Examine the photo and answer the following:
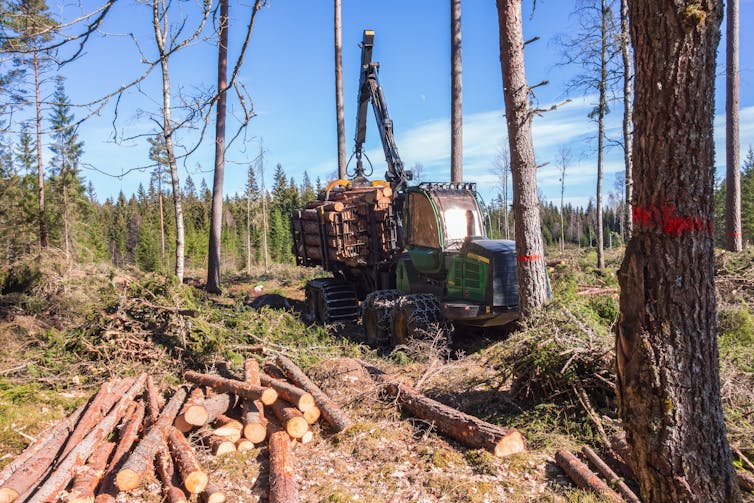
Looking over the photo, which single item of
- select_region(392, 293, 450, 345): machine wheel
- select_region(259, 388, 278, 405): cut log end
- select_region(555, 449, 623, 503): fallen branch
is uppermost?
select_region(392, 293, 450, 345): machine wheel

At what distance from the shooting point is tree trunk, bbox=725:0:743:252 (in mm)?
14420

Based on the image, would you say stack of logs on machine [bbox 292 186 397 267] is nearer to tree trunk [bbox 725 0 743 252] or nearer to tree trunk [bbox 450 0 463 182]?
tree trunk [bbox 450 0 463 182]

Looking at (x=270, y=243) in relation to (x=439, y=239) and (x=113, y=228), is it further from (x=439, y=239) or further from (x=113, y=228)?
(x=439, y=239)

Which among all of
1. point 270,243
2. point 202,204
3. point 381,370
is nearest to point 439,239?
point 381,370

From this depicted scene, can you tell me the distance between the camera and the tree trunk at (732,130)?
14.4 m

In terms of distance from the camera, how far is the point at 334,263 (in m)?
11.6

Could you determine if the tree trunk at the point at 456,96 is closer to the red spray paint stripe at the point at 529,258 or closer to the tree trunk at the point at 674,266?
the red spray paint stripe at the point at 529,258

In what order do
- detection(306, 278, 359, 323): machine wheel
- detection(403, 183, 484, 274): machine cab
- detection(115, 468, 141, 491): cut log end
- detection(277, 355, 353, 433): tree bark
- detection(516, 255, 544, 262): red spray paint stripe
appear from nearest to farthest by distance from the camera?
detection(115, 468, 141, 491): cut log end
detection(277, 355, 353, 433): tree bark
detection(516, 255, 544, 262): red spray paint stripe
detection(403, 183, 484, 274): machine cab
detection(306, 278, 359, 323): machine wheel

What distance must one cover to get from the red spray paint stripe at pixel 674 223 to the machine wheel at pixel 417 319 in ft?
15.8

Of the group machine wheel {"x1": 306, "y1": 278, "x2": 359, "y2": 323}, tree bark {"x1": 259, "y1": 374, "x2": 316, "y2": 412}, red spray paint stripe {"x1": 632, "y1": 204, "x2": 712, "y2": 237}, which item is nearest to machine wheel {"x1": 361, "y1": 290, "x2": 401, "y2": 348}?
machine wheel {"x1": 306, "y1": 278, "x2": 359, "y2": 323}

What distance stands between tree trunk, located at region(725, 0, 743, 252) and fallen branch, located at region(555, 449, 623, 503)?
43.4ft

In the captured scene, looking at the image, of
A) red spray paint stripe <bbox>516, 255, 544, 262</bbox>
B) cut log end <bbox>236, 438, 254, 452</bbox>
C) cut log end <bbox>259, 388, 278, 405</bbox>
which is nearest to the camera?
cut log end <bbox>236, 438, 254, 452</bbox>

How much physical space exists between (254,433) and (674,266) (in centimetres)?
408

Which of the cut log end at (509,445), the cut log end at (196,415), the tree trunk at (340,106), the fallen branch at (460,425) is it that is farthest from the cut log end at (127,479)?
the tree trunk at (340,106)
